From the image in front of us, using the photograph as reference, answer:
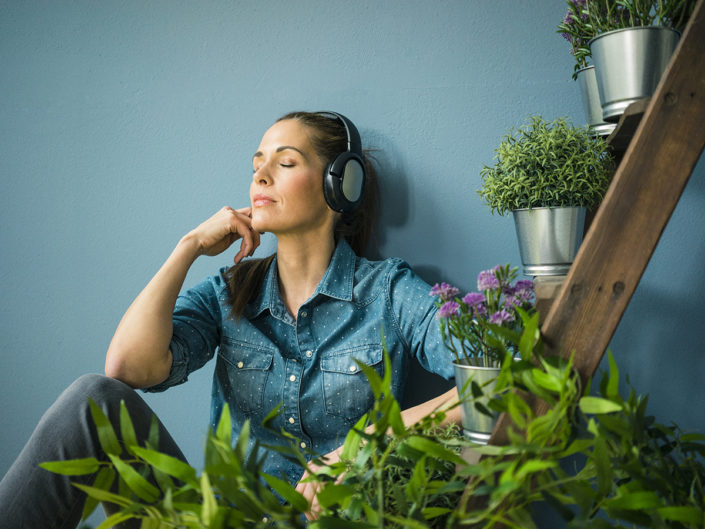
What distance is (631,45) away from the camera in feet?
2.71

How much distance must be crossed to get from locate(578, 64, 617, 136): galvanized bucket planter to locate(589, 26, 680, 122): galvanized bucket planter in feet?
0.43

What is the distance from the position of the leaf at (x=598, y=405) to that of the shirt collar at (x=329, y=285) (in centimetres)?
72

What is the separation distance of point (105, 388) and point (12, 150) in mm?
791

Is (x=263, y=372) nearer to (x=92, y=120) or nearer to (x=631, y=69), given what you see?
(x=92, y=120)

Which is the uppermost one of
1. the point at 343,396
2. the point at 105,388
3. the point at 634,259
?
the point at 634,259

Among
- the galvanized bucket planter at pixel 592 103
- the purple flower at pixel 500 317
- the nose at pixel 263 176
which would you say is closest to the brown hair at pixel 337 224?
the nose at pixel 263 176

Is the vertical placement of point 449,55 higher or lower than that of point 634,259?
higher

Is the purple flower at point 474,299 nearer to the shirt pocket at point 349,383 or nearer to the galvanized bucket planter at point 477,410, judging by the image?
the galvanized bucket planter at point 477,410

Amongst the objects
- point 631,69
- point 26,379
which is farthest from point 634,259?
point 26,379

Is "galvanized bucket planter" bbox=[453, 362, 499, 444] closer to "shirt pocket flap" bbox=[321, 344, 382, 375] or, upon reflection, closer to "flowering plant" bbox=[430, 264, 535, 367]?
"flowering plant" bbox=[430, 264, 535, 367]

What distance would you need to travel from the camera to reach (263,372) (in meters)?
1.21

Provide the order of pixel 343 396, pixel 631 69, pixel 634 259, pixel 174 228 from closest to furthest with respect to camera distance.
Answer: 1. pixel 634 259
2. pixel 631 69
3. pixel 343 396
4. pixel 174 228

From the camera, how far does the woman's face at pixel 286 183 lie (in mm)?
1171

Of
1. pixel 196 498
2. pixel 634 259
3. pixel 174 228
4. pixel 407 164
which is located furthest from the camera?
pixel 174 228
